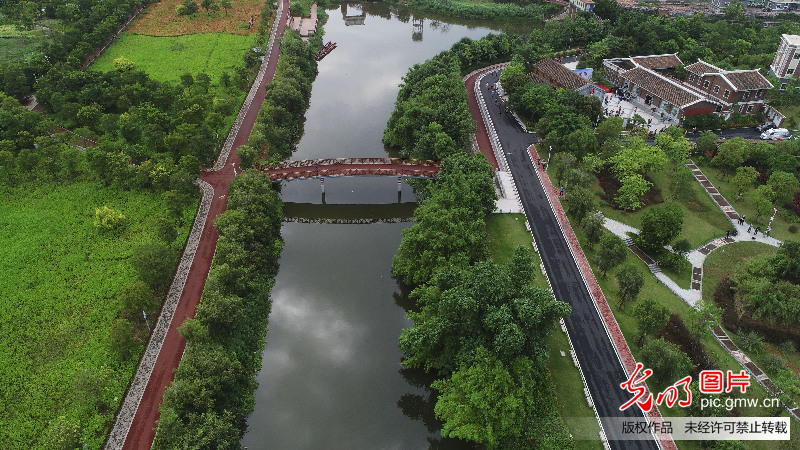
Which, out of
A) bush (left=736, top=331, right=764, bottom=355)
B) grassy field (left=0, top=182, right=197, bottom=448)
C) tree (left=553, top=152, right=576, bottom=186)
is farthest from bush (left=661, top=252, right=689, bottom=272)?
grassy field (left=0, top=182, right=197, bottom=448)

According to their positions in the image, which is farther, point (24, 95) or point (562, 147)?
point (24, 95)

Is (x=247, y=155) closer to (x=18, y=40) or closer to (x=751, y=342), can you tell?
(x=751, y=342)

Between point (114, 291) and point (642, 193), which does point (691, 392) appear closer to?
point (642, 193)

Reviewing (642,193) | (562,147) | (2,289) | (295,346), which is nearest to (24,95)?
(2,289)

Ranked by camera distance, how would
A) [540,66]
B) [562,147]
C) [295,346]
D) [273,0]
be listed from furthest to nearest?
[273,0] → [540,66] → [562,147] → [295,346]

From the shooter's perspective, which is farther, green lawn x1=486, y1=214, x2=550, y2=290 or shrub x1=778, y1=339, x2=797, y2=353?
green lawn x1=486, y1=214, x2=550, y2=290

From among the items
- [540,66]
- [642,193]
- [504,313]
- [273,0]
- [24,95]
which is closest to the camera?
[504,313]

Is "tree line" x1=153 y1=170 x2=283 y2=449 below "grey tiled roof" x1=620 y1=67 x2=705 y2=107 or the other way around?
below

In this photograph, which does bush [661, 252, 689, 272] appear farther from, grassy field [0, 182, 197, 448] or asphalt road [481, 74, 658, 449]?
grassy field [0, 182, 197, 448]
